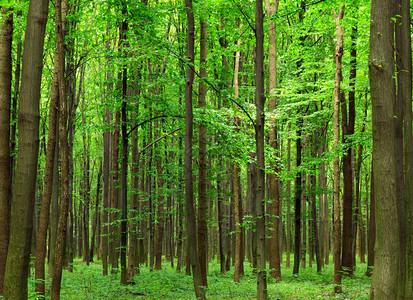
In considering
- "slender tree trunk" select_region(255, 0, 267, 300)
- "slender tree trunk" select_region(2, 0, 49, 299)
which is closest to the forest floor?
"slender tree trunk" select_region(255, 0, 267, 300)

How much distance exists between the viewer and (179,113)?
530 inches

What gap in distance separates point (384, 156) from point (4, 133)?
29.8 ft

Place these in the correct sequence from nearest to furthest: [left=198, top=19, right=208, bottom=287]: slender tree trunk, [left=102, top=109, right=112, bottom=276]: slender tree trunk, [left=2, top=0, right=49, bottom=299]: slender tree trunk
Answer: [left=2, top=0, right=49, bottom=299]: slender tree trunk
[left=198, top=19, right=208, bottom=287]: slender tree trunk
[left=102, top=109, right=112, bottom=276]: slender tree trunk

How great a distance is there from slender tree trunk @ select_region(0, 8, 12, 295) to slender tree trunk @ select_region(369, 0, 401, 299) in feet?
28.7

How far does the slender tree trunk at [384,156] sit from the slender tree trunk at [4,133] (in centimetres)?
874

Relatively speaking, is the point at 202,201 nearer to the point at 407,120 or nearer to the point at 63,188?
the point at 63,188

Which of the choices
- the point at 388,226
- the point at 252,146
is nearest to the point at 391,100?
the point at 388,226

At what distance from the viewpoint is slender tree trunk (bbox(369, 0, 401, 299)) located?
226 inches

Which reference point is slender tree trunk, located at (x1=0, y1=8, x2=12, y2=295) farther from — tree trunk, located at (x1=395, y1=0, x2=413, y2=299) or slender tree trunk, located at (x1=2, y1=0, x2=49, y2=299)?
tree trunk, located at (x1=395, y1=0, x2=413, y2=299)

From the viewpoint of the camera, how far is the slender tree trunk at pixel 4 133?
32.6 feet

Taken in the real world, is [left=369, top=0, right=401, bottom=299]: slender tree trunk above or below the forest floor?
above

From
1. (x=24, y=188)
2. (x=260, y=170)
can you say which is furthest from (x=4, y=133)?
(x=260, y=170)

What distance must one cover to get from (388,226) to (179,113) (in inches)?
348

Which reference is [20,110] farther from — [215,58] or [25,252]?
[215,58]
